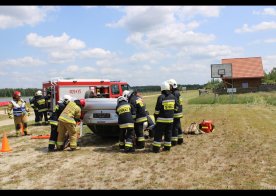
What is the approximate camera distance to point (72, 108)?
912 centimetres

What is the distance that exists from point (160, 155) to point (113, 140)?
3111mm

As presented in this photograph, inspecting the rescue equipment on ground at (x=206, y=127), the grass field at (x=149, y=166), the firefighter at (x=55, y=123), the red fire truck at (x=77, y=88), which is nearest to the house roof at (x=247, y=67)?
the red fire truck at (x=77, y=88)

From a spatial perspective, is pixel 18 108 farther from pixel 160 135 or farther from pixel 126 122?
pixel 160 135

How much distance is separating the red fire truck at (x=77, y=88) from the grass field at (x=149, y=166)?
6758 millimetres

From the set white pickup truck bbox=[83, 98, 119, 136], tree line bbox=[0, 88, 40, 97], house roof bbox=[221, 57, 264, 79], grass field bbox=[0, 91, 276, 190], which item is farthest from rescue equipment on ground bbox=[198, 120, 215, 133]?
tree line bbox=[0, 88, 40, 97]

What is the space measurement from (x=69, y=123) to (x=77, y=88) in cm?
923

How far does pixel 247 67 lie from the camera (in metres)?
51.3

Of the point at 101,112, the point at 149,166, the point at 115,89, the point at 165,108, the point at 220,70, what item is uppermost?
the point at 220,70

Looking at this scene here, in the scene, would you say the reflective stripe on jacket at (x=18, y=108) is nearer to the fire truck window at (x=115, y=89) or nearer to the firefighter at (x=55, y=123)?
the firefighter at (x=55, y=123)

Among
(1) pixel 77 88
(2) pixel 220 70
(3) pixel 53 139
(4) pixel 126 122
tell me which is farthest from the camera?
(2) pixel 220 70

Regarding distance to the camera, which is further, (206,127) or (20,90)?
(20,90)

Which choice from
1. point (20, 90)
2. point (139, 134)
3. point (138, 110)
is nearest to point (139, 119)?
point (138, 110)
